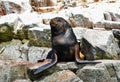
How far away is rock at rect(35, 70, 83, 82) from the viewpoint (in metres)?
6.75

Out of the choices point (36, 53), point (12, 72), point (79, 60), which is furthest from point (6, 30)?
point (79, 60)

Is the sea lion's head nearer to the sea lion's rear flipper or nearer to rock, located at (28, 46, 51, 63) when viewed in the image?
the sea lion's rear flipper

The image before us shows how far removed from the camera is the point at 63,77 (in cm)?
686

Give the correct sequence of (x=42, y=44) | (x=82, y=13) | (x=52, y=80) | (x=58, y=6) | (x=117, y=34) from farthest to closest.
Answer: (x=58, y=6)
(x=82, y=13)
(x=42, y=44)
(x=117, y=34)
(x=52, y=80)

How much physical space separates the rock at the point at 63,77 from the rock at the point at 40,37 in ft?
10.2

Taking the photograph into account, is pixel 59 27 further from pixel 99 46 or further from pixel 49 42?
pixel 49 42

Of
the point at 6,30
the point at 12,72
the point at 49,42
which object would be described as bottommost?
the point at 49,42

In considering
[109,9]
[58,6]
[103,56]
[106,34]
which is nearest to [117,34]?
[106,34]

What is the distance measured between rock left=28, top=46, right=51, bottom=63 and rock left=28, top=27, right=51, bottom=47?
183mm

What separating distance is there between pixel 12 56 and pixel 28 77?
9.73ft

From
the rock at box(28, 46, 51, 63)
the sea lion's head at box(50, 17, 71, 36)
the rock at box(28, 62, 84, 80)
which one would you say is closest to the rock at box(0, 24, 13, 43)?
the rock at box(28, 46, 51, 63)

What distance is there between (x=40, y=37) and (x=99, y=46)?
9.00 feet

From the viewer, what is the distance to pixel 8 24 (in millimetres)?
10945

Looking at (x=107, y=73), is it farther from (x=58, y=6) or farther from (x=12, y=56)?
(x=58, y=6)
